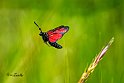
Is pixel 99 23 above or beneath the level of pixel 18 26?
beneath

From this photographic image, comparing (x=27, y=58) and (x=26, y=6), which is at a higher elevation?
(x=26, y=6)

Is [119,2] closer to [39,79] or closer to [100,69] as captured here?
[100,69]

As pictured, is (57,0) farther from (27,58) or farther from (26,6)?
(27,58)

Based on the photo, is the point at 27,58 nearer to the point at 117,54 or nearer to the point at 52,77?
the point at 52,77

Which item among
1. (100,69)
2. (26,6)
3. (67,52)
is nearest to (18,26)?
(26,6)

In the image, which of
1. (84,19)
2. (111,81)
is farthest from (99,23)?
(111,81)

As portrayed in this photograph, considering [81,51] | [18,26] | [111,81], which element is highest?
[18,26]
